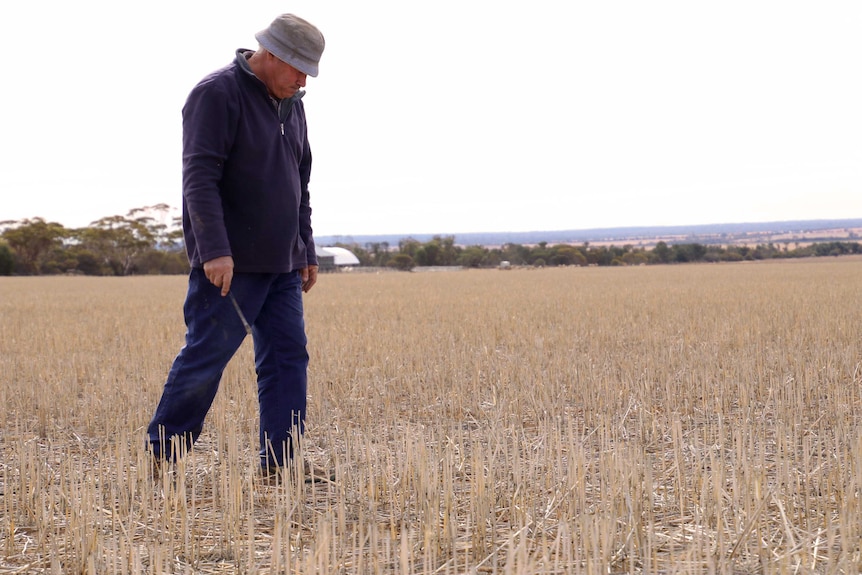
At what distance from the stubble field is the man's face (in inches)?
64.7

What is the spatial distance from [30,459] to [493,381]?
12.6ft

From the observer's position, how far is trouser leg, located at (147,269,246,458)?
3.70 meters

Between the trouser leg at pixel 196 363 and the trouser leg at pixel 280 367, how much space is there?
0.78ft

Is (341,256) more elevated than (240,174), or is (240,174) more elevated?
(240,174)

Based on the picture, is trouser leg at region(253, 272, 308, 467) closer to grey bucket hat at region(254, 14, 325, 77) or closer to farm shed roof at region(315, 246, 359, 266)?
grey bucket hat at region(254, 14, 325, 77)

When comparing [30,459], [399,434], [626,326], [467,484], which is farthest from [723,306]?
[30,459]

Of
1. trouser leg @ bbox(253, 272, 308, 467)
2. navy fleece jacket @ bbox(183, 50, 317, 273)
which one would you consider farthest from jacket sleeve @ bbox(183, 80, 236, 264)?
trouser leg @ bbox(253, 272, 308, 467)

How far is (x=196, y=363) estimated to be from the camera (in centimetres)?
370

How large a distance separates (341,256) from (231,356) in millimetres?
76028

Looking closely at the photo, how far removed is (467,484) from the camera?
12.2 feet

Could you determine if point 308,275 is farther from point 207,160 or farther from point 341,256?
point 341,256

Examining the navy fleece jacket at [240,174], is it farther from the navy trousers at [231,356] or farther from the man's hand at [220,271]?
the navy trousers at [231,356]

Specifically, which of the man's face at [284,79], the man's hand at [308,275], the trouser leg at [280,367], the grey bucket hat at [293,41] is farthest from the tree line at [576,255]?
the grey bucket hat at [293,41]

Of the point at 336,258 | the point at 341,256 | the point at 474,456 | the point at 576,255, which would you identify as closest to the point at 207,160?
the point at 474,456
